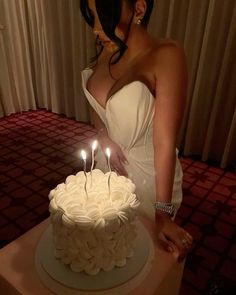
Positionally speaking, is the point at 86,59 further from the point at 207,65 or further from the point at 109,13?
the point at 109,13

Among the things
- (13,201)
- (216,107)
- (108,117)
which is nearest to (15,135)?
(13,201)

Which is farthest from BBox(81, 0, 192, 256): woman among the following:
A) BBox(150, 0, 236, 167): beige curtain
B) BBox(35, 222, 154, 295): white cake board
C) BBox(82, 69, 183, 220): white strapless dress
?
BBox(150, 0, 236, 167): beige curtain

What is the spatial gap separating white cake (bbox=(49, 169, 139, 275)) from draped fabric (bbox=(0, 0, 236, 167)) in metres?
2.24

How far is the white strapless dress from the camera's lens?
1.14 metres

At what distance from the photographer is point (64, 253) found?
851 millimetres

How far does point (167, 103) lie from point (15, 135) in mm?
3057

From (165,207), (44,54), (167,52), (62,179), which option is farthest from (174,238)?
(44,54)

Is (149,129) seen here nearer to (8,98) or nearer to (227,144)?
(227,144)

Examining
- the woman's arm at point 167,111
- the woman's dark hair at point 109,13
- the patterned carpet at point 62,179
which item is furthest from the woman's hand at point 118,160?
the patterned carpet at point 62,179

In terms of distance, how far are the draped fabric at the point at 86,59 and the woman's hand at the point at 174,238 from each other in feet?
6.86

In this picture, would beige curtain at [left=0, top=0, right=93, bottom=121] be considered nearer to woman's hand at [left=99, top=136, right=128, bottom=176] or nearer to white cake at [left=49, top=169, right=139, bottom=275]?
woman's hand at [left=99, top=136, right=128, bottom=176]

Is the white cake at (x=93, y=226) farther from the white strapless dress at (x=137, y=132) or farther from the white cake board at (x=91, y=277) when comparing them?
→ the white strapless dress at (x=137, y=132)

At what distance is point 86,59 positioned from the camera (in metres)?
3.75

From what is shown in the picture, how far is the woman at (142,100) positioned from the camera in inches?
40.5
